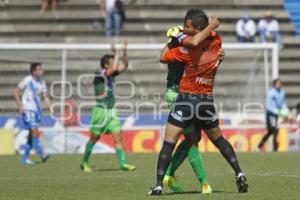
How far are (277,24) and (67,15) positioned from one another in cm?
779

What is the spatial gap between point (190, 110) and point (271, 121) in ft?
50.4

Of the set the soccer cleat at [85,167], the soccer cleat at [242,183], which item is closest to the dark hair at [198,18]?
the soccer cleat at [242,183]

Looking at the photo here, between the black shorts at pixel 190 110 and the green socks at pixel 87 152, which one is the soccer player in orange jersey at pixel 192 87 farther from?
the green socks at pixel 87 152

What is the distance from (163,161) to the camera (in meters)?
Result: 11.8

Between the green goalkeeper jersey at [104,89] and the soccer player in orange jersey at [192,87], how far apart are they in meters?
6.59

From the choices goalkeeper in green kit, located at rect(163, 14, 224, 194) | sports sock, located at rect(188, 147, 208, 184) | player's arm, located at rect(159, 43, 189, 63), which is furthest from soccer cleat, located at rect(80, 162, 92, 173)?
player's arm, located at rect(159, 43, 189, 63)

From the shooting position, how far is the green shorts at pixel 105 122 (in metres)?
18.4

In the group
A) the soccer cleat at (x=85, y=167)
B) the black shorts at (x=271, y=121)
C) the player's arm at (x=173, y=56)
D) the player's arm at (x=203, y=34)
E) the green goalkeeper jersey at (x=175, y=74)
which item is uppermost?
the player's arm at (x=203, y=34)

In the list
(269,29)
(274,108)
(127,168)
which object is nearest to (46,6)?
(269,29)

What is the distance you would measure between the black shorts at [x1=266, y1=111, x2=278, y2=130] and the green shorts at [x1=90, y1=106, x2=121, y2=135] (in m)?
9.08

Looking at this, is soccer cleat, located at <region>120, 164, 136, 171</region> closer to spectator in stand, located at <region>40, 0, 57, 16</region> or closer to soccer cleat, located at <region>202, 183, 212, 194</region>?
soccer cleat, located at <region>202, 183, 212, 194</region>

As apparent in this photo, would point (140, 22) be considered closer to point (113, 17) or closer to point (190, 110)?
point (113, 17)

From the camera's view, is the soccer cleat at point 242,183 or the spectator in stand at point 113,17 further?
the spectator in stand at point 113,17

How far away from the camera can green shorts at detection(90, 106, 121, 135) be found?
18.4 metres
